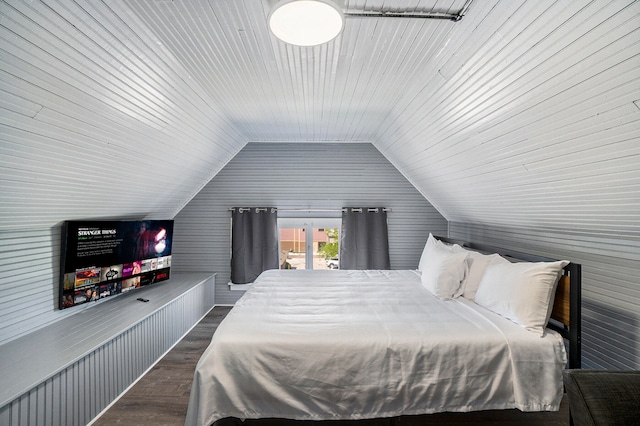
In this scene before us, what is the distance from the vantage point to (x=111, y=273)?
301 centimetres

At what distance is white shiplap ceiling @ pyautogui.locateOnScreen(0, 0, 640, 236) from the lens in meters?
1.32

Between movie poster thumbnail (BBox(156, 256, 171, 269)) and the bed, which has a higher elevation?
movie poster thumbnail (BBox(156, 256, 171, 269))

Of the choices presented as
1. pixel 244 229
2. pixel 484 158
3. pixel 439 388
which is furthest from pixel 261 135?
pixel 439 388

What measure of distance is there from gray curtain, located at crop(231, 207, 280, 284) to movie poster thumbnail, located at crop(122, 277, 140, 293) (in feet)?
4.19

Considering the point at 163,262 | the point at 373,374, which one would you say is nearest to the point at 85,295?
the point at 163,262

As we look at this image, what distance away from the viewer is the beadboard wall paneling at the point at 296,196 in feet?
14.4

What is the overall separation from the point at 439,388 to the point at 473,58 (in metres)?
1.91

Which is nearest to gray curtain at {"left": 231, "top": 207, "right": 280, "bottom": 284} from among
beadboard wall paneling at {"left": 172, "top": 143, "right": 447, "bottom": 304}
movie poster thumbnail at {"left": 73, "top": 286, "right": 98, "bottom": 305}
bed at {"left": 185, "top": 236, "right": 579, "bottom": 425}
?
beadboard wall paneling at {"left": 172, "top": 143, "right": 447, "bottom": 304}

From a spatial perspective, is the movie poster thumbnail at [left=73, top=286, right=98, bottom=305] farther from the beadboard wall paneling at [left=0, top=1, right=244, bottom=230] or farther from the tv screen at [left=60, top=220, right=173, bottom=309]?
the beadboard wall paneling at [left=0, top=1, right=244, bottom=230]

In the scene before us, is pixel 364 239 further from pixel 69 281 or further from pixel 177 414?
pixel 69 281

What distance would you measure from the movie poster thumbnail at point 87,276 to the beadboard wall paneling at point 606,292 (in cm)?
401

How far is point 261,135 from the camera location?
4047 millimetres

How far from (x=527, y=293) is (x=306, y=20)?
2.03 meters

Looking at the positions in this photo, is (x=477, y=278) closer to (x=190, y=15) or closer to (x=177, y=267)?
(x=190, y=15)
